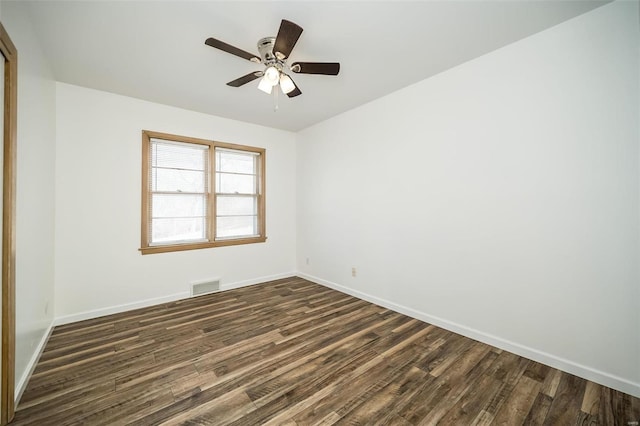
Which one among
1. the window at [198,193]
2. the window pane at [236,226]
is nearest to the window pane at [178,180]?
the window at [198,193]

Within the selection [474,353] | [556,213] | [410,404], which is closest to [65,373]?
[410,404]

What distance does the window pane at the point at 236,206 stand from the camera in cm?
423

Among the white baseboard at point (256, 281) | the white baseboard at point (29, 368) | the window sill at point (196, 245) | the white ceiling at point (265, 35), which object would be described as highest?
the white ceiling at point (265, 35)

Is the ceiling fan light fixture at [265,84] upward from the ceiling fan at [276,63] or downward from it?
downward

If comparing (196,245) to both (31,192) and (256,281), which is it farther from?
(31,192)

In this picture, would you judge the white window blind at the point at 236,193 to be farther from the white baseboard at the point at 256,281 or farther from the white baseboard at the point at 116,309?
the white baseboard at the point at 116,309

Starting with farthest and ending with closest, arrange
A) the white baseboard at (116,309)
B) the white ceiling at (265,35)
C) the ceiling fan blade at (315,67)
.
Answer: the white baseboard at (116,309), the ceiling fan blade at (315,67), the white ceiling at (265,35)

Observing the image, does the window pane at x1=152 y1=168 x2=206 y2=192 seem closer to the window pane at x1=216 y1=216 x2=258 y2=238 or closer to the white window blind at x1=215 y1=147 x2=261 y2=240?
the white window blind at x1=215 y1=147 x2=261 y2=240

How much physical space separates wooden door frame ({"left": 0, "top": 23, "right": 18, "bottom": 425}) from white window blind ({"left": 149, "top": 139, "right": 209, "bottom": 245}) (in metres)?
1.99

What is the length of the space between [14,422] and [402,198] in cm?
364

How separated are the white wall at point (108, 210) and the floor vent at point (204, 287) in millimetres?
86

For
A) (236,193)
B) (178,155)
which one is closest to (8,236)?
(178,155)

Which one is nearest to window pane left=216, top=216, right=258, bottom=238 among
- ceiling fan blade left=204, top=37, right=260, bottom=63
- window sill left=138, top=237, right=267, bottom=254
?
window sill left=138, top=237, right=267, bottom=254

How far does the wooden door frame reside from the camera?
1.54 m
